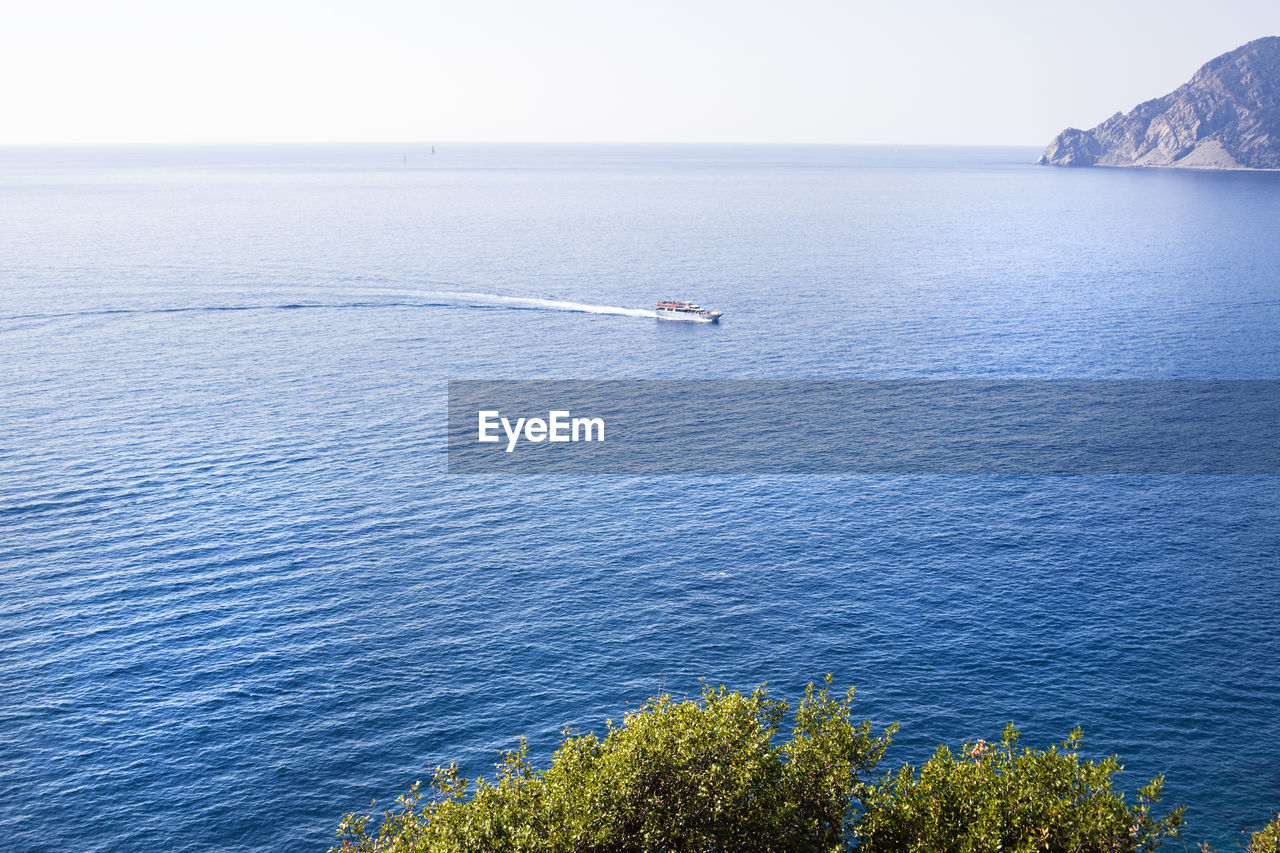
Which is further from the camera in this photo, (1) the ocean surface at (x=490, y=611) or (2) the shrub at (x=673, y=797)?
(1) the ocean surface at (x=490, y=611)

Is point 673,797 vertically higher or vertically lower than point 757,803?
higher

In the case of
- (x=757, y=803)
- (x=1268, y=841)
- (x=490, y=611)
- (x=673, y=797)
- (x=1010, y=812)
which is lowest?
(x=490, y=611)

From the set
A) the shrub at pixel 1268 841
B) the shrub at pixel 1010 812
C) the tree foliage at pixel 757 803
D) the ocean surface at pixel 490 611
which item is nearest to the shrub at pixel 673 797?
the tree foliage at pixel 757 803

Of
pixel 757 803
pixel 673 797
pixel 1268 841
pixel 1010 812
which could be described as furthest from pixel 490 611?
pixel 1268 841

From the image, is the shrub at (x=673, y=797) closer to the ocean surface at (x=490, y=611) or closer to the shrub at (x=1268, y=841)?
the shrub at (x=1268, y=841)

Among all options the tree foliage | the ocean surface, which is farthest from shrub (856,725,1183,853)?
the ocean surface

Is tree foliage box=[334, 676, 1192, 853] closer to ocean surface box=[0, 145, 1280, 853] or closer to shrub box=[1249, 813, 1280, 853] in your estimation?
shrub box=[1249, 813, 1280, 853]

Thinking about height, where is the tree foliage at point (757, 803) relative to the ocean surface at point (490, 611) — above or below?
above

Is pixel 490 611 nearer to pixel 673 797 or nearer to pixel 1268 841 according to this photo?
pixel 673 797
